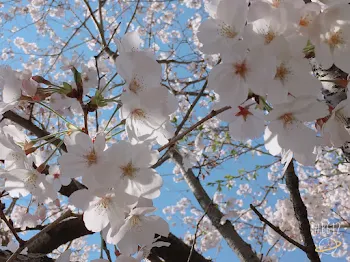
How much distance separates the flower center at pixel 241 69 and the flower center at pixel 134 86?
0.88ft

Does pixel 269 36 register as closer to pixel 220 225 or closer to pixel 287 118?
pixel 287 118

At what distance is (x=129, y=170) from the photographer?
39.6 inches

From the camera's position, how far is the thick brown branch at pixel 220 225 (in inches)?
99.3

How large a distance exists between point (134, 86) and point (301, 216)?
3.20 feet

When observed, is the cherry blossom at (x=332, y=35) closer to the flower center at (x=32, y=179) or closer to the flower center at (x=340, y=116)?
the flower center at (x=340, y=116)

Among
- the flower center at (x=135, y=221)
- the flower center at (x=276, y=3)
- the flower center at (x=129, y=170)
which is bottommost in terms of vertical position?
the flower center at (x=135, y=221)

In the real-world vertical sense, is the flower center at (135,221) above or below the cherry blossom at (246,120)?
below

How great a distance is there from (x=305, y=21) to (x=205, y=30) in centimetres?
26

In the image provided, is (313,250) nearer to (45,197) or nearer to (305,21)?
(305,21)

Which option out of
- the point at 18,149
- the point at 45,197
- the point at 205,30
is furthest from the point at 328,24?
the point at 45,197

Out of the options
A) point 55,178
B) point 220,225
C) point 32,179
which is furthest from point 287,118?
point 220,225

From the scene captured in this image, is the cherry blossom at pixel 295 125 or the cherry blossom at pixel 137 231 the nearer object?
the cherry blossom at pixel 295 125

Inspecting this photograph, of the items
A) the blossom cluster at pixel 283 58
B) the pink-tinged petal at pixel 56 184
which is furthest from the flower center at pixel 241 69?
the pink-tinged petal at pixel 56 184

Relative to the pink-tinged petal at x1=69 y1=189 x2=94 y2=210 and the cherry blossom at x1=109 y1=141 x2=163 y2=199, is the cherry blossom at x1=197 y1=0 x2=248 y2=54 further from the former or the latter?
the pink-tinged petal at x1=69 y1=189 x2=94 y2=210
